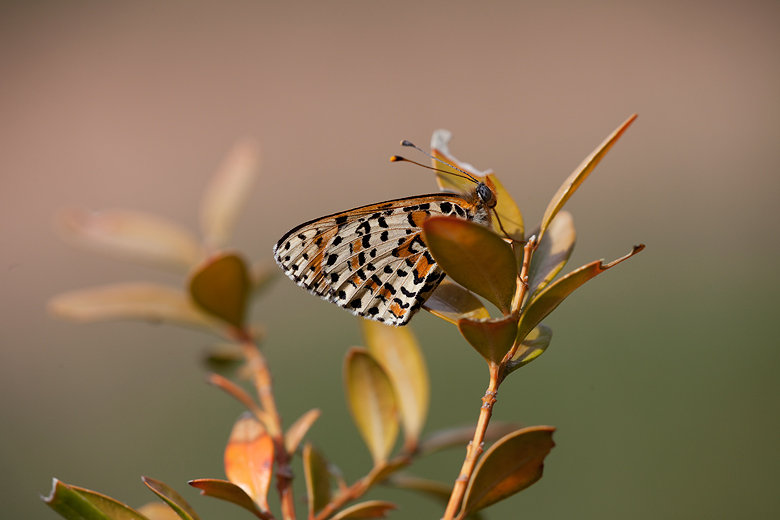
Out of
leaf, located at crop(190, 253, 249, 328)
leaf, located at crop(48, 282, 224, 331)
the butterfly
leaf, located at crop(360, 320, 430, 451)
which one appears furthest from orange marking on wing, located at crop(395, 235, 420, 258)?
leaf, located at crop(48, 282, 224, 331)

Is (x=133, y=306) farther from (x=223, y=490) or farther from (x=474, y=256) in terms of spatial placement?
(x=474, y=256)

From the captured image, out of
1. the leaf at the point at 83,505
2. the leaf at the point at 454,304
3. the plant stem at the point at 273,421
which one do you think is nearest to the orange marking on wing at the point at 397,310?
the leaf at the point at 454,304

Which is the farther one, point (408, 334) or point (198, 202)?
point (198, 202)

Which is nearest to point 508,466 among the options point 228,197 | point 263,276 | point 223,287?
point 223,287

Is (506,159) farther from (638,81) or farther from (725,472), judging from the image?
(725,472)

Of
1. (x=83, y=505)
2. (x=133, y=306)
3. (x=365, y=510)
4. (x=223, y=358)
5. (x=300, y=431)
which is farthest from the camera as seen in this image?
(x=223, y=358)

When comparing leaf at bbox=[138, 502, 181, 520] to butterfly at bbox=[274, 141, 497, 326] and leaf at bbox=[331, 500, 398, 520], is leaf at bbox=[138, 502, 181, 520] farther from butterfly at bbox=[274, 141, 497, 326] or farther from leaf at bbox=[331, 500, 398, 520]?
butterfly at bbox=[274, 141, 497, 326]

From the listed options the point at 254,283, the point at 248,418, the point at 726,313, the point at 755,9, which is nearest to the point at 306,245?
the point at 254,283
